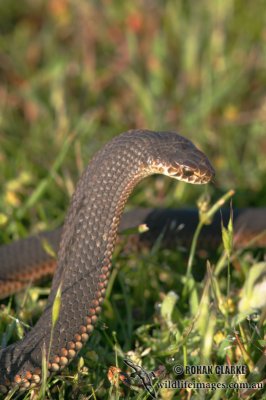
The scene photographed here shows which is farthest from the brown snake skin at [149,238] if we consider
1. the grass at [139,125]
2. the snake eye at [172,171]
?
the snake eye at [172,171]

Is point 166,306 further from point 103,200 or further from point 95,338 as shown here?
point 103,200

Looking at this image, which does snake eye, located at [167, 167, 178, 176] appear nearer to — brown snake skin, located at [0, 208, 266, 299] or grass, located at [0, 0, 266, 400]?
grass, located at [0, 0, 266, 400]

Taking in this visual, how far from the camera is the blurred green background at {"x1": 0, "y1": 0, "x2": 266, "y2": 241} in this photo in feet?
17.3

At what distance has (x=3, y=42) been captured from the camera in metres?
6.40

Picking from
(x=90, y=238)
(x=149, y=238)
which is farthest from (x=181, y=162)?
(x=149, y=238)

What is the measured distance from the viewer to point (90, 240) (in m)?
3.20

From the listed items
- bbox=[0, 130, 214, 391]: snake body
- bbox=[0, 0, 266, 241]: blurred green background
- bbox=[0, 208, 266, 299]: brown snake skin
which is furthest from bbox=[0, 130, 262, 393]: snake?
bbox=[0, 0, 266, 241]: blurred green background

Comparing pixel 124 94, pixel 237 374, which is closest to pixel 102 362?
pixel 237 374

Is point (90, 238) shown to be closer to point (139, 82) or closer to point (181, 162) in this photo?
point (181, 162)

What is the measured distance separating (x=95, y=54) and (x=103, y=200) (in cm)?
337

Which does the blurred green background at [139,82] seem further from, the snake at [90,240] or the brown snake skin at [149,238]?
the snake at [90,240]

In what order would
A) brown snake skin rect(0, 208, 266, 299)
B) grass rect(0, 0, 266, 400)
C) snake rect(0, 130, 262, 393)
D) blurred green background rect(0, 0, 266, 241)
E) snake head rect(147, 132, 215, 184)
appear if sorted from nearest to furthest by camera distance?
snake rect(0, 130, 262, 393), snake head rect(147, 132, 215, 184), grass rect(0, 0, 266, 400), brown snake skin rect(0, 208, 266, 299), blurred green background rect(0, 0, 266, 241)

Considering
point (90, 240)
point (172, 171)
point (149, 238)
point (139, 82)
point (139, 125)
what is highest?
point (139, 82)

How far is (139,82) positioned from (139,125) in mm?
402
